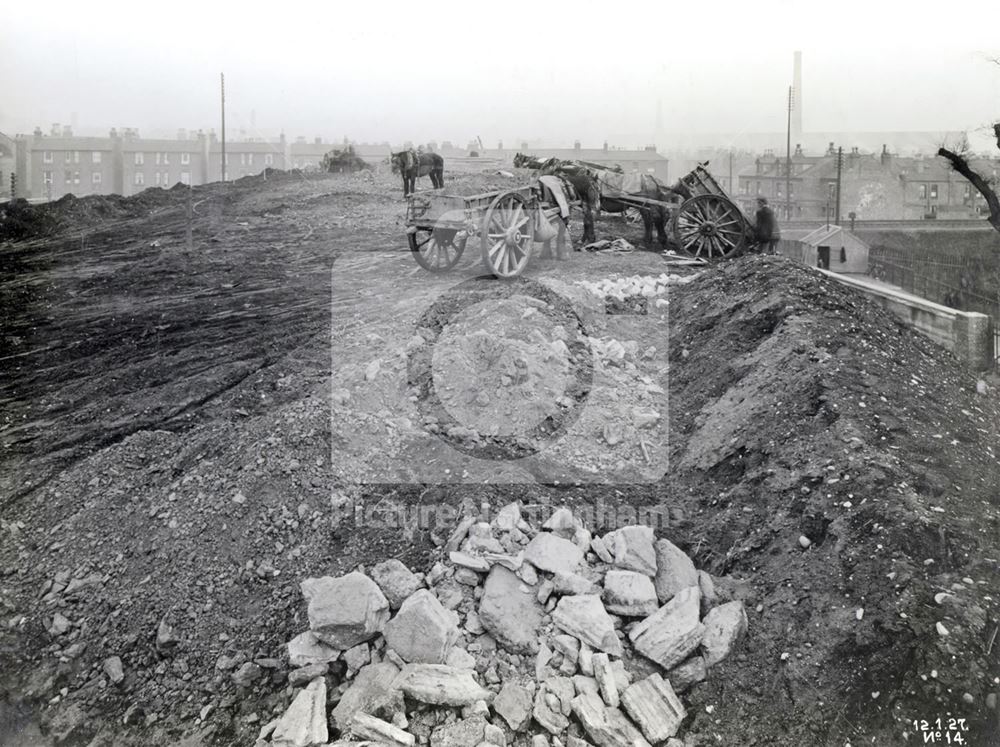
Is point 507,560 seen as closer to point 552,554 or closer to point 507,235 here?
point 552,554

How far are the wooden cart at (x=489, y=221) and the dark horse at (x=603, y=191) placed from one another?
143 centimetres

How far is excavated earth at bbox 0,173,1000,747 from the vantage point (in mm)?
3898

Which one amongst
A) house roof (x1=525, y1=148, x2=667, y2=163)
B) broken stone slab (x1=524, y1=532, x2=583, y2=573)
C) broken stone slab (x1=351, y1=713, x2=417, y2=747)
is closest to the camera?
broken stone slab (x1=351, y1=713, x2=417, y2=747)

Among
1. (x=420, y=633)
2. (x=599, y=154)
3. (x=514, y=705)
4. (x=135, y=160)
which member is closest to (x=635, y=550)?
(x=514, y=705)

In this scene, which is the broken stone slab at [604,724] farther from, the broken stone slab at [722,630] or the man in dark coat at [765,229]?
the man in dark coat at [765,229]

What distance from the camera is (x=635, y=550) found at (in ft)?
15.0

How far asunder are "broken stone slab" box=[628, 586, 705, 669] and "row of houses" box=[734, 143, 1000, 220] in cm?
3009

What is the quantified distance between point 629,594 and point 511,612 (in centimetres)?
73

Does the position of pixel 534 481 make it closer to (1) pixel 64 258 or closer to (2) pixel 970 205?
(1) pixel 64 258

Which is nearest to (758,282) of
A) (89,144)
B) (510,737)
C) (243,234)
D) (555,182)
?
(555,182)

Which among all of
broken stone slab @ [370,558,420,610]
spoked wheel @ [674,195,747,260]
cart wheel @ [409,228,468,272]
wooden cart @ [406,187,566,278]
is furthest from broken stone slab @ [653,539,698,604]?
spoked wheel @ [674,195,747,260]

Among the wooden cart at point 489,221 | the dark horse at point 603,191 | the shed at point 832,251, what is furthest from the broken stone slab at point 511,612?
the shed at point 832,251

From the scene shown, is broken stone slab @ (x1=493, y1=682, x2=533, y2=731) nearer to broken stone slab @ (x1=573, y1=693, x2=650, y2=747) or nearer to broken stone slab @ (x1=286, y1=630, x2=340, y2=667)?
broken stone slab @ (x1=573, y1=693, x2=650, y2=747)

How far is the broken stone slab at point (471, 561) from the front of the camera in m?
4.47
